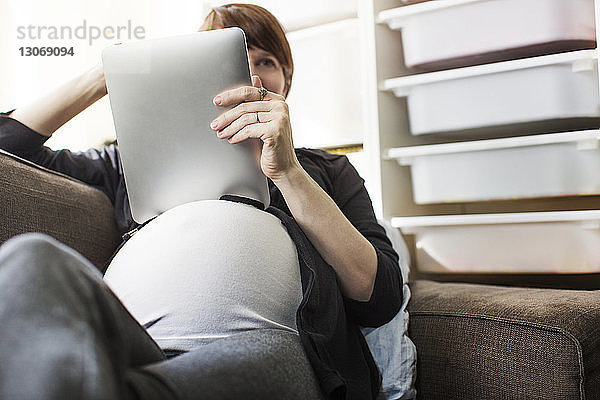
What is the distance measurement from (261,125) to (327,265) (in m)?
0.22

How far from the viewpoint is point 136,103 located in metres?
0.87

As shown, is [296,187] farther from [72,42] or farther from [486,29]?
[72,42]

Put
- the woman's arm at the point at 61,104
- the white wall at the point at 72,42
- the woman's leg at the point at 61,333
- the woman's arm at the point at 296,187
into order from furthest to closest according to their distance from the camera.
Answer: the white wall at the point at 72,42
the woman's arm at the point at 61,104
the woman's arm at the point at 296,187
the woman's leg at the point at 61,333

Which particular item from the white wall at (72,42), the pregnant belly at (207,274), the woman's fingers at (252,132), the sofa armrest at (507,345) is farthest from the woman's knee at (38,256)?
the white wall at (72,42)

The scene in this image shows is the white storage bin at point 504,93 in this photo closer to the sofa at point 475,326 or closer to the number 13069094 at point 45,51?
the sofa at point 475,326

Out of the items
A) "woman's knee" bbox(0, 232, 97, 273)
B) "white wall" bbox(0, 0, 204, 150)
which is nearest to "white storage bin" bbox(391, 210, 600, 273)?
"white wall" bbox(0, 0, 204, 150)

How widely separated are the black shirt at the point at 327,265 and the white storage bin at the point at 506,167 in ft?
1.27

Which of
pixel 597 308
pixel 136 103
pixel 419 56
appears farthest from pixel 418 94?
pixel 136 103

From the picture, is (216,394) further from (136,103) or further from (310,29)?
(310,29)

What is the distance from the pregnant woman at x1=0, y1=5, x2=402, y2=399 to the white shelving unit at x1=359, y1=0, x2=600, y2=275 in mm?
382

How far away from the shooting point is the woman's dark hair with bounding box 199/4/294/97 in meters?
1.15

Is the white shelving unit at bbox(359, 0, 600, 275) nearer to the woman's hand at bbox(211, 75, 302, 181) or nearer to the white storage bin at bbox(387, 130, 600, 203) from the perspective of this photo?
the white storage bin at bbox(387, 130, 600, 203)

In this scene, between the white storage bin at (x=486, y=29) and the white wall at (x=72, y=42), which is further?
the white wall at (x=72, y=42)

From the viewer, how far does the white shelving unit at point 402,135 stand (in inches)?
55.0
